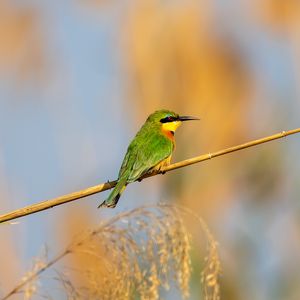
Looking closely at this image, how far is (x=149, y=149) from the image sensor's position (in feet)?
12.4

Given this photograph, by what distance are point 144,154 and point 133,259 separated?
4.91 ft

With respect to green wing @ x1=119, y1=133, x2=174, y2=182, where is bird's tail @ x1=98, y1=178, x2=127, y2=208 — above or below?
below

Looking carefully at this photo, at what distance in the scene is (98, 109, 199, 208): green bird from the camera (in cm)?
342

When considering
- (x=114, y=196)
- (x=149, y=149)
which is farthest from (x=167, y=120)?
(x=114, y=196)

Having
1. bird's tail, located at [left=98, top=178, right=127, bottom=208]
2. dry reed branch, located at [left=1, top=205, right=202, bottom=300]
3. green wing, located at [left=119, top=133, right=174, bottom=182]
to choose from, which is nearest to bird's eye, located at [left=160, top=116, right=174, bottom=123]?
green wing, located at [left=119, top=133, right=174, bottom=182]

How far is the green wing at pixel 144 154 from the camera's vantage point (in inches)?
139

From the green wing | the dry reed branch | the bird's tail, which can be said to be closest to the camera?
the dry reed branch

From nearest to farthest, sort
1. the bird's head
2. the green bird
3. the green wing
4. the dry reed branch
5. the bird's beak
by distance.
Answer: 1. the dry reed branch
2. the green bird
3. the green wing
4. the bird's beak
5. the bird's head

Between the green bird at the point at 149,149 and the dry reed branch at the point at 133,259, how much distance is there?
36.6 inches

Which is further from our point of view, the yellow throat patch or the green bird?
the yellow throat patch

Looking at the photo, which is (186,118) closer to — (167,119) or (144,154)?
(167,119)

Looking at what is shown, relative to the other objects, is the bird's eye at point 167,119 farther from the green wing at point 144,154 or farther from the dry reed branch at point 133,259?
the dry reed branch at point 133,259

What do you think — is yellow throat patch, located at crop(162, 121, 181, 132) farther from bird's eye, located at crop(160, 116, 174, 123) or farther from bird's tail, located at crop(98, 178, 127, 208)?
bird's tail, located at crop(98, 178, 127, 208)

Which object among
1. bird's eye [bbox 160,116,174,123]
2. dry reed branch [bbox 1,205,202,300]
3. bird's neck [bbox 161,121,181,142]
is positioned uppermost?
bird's eye [bbox 160,116,174,123]
